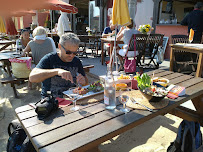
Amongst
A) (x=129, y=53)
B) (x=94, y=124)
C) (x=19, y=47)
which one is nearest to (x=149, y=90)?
(x=94, y=124)

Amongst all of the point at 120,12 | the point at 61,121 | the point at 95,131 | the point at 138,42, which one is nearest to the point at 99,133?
the point at 95,131

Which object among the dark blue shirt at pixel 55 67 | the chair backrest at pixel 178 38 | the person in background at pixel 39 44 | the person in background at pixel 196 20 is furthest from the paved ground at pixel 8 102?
the person in background at pixel 196 20

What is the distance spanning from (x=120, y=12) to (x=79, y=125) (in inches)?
137

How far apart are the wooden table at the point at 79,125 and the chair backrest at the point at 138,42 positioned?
11.4ft

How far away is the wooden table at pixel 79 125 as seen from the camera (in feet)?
3.34

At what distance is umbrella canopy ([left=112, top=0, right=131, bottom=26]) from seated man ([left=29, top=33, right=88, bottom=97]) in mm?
2429

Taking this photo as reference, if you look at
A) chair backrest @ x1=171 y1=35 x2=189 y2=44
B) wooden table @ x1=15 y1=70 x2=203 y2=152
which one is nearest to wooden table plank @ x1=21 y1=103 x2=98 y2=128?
wooden table @ x1=15 y1=70 x2=203 y2=152

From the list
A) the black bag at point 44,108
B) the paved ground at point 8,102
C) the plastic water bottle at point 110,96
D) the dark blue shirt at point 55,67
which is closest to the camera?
the black bag at point 44,108

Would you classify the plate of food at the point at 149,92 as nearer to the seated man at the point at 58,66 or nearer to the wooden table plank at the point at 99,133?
the wooden table plank at the point at 99,133

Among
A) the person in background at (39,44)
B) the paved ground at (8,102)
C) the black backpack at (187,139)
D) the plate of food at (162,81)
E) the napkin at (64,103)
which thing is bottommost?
the paved ground at (8,102)

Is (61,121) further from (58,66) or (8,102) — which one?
(8,102)

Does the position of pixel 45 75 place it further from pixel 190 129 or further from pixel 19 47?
pixel 19 47

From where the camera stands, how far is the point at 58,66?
1971mm

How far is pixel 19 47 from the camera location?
181 inches
